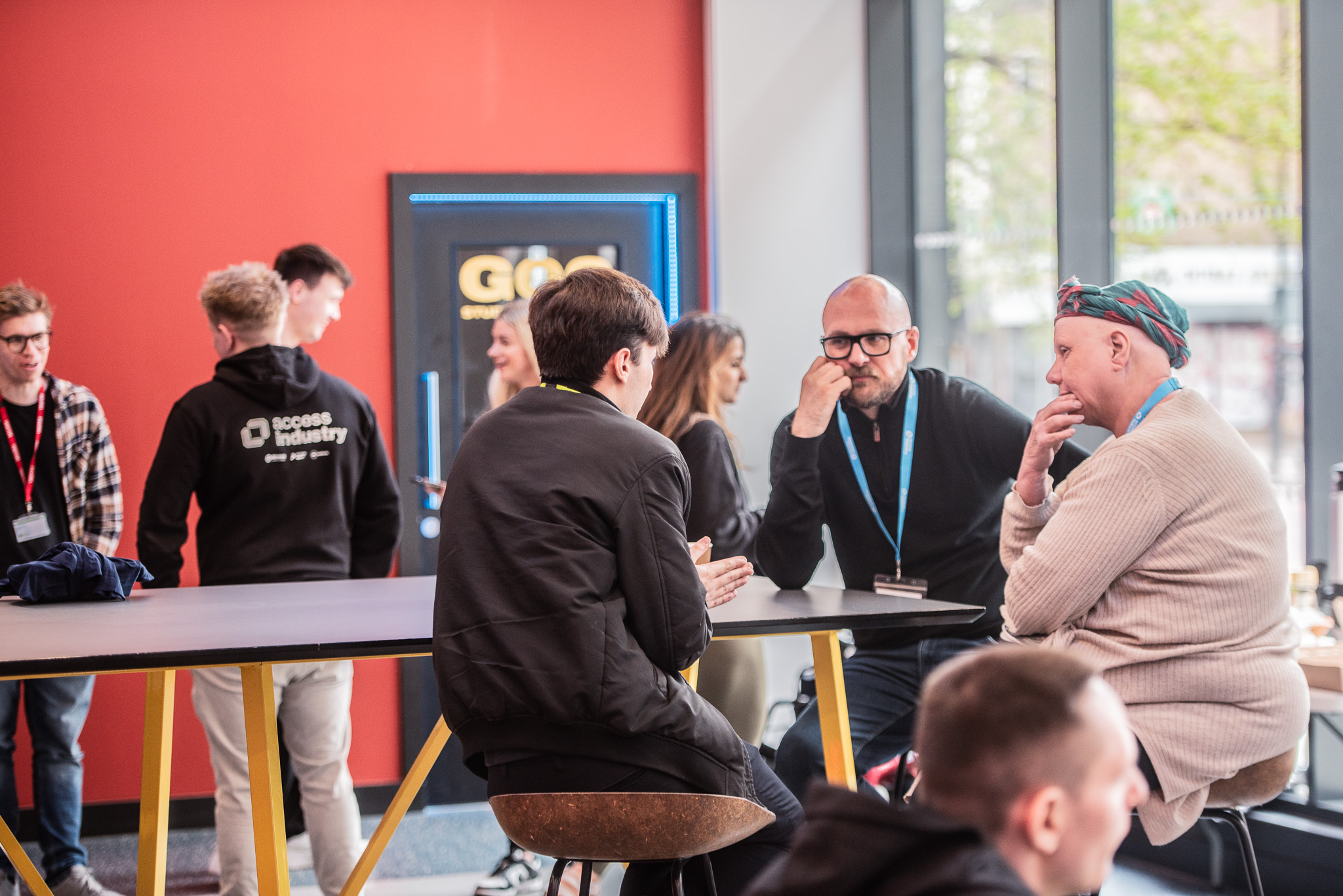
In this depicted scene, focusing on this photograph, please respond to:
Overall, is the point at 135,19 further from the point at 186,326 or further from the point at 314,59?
the point at 186,326

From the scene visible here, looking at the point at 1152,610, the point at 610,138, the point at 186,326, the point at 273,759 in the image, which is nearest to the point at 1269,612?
the point at 1152,610

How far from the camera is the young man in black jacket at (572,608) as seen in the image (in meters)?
1.73

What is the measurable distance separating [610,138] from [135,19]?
1.74 metres

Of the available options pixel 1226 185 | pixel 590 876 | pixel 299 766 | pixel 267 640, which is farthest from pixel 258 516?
pixel 1226 185

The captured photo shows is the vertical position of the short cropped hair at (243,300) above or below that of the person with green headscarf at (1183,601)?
above

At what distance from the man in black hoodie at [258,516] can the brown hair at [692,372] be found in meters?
0.90

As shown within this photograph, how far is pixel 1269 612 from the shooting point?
1906 mm

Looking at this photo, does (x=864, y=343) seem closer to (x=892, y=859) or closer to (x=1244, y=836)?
(x=1244, y=836)

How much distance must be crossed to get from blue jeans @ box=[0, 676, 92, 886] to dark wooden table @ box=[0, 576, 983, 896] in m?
0.94

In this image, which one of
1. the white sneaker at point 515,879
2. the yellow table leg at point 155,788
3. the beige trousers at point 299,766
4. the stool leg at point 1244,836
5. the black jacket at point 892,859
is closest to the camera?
the black jacket at point 892,859

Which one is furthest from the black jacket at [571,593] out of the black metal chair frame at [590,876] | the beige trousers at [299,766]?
the beige trousers at [299,766]

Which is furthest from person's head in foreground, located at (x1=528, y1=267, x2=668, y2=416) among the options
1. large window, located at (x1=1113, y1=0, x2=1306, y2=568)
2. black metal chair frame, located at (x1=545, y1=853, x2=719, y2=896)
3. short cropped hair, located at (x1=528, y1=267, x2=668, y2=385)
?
large window, located at (x1=1113, y1=0, x2=1306, y2=568)

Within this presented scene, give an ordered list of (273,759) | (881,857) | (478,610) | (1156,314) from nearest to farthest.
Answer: (881,857)
(478,610)
(1156,314)
(273,759)

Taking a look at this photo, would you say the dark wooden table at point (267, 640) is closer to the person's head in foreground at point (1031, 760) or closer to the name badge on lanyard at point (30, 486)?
the name badge on lanyard at point (30, 486)
